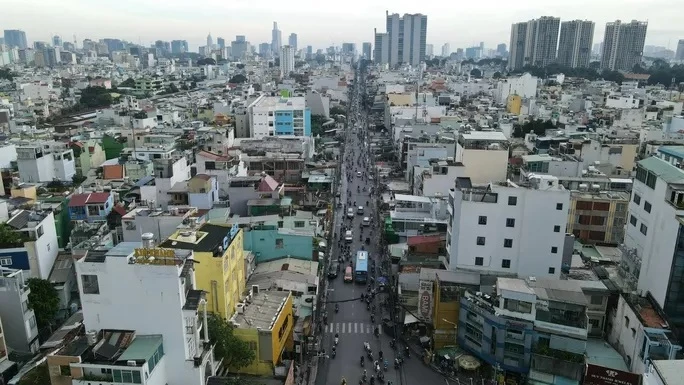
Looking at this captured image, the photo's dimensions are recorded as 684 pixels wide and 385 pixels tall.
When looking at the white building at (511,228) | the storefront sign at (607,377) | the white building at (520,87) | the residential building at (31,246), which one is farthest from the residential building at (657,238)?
the white building at (520,87)

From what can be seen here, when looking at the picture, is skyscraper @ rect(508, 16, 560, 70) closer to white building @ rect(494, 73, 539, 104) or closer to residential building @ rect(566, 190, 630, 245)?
white building @ rect(494, 73, 539, 104)

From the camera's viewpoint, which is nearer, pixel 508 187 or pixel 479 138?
pixel 508 187

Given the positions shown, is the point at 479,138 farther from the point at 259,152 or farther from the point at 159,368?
the point at 159,368

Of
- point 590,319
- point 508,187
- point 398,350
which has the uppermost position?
point 508,187

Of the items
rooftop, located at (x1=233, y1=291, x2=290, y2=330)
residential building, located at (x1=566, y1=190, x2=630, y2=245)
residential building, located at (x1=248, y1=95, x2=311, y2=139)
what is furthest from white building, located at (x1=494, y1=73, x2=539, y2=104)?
rooftop, located at (x1=233, y1=291, x2=290, y2=330)

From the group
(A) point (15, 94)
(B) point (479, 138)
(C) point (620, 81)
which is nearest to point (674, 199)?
(B) point (479, 138)
